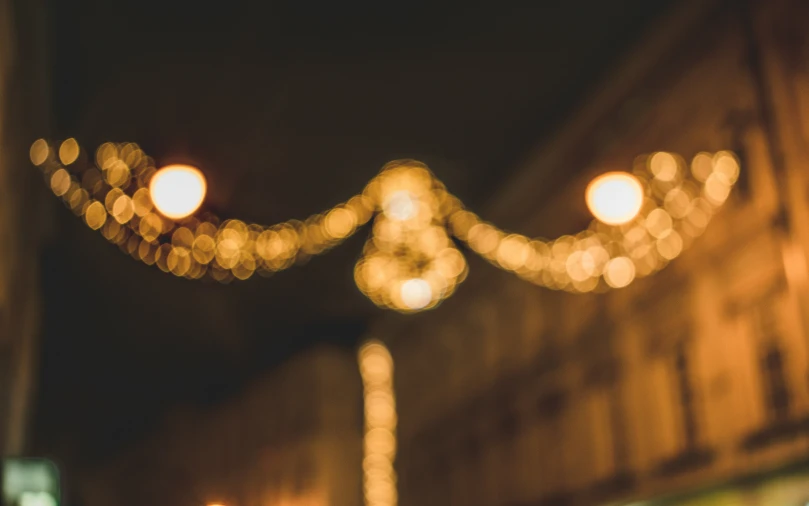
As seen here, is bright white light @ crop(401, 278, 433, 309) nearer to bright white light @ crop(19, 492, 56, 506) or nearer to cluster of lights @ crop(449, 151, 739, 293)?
cluster of lights @ crop(449, 151, 739, 293)

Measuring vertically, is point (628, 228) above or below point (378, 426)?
below

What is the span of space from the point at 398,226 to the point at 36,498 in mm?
3140

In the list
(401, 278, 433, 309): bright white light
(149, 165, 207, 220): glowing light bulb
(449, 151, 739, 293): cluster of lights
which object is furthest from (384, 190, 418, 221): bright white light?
(149, 165, 207, 220): glowing light bulb

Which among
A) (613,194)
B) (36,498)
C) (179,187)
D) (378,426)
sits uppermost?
(378,426)

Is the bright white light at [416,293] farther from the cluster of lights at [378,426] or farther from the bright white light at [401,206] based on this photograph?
the cluster of lights at [378,426]

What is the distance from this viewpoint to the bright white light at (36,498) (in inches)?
232

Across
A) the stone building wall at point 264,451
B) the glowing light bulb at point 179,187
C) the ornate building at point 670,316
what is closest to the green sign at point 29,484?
the stone building wall at point 264,451

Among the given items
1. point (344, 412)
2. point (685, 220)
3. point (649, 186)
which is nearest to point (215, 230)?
point (649, 186)

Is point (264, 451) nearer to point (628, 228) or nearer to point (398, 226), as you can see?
point (398, 226)

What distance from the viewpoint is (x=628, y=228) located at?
658 centimetres

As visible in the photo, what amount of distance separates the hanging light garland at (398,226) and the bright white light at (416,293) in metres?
0.01

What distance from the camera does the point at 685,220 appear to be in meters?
6.44

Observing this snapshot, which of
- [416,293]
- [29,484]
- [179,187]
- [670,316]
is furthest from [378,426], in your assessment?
[179,187]

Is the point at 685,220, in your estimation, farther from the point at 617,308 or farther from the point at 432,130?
the point at 432,130
